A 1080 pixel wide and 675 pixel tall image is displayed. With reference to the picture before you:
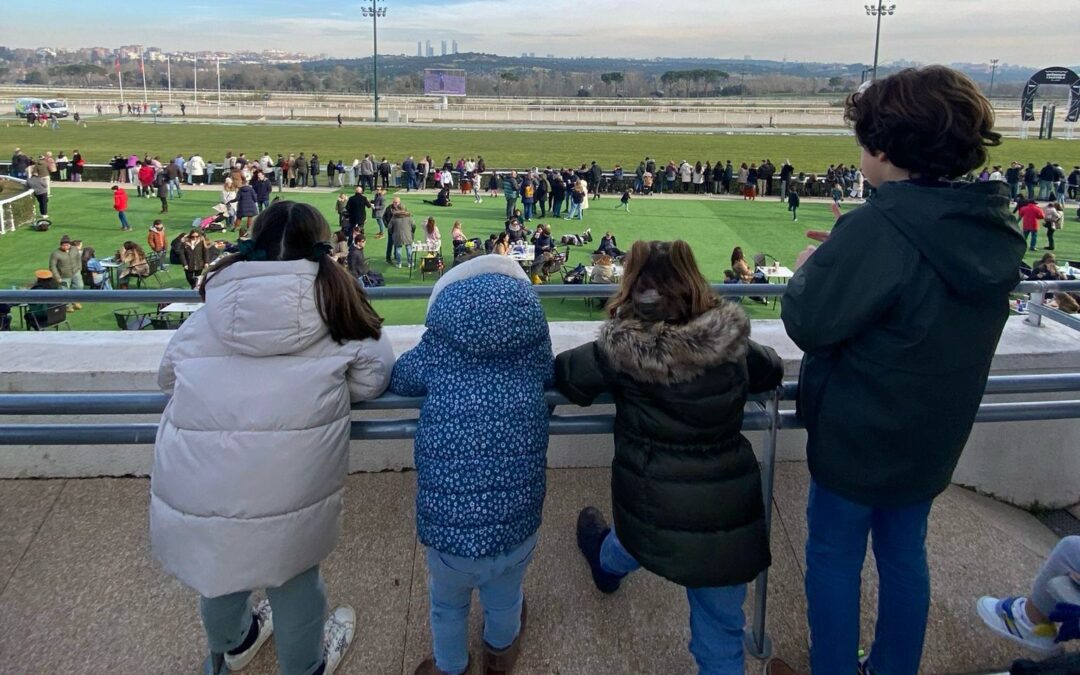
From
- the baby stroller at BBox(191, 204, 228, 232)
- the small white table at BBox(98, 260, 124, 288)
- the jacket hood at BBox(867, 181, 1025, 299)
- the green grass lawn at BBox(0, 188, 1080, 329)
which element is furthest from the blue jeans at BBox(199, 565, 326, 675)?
the baby stroller at BBox(191, 204, 228, 232)

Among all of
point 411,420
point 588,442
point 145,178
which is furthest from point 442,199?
point 411,420

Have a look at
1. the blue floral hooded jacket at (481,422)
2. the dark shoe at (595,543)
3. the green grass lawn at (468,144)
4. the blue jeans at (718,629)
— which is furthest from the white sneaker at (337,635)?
the green grass lawn at (468,144)

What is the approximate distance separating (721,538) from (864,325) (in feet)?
2.30

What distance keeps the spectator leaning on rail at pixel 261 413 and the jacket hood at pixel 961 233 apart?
4.84 ft

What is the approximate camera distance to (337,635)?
8.91 ft

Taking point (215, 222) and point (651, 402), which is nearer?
point (651, 402)

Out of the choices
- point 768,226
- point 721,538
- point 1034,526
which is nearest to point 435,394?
point 721,538

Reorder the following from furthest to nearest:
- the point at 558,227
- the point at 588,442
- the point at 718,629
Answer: the point at 558,227 → the point at 588,442 → the point at 718,629

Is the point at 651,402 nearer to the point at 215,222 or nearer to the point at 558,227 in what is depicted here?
the point at 215,222

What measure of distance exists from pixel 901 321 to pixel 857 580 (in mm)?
807

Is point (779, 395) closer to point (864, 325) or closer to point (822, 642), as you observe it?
point (864, 325)

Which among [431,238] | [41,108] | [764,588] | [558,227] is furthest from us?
[41,108]

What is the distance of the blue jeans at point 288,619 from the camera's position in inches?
95.3

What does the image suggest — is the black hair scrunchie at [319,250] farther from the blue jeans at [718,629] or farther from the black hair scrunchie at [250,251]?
the blue jeans at [718,629]
